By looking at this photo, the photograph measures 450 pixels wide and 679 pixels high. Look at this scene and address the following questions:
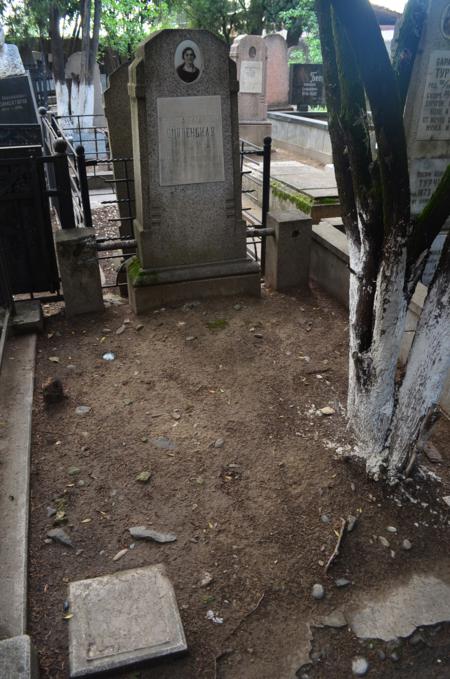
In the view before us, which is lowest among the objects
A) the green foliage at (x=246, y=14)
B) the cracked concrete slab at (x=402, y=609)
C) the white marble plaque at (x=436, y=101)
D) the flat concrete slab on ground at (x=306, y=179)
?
the cracked concrete slab at (x=402, y=609)

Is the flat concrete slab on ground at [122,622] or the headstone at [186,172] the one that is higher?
the headstone at [186,172]

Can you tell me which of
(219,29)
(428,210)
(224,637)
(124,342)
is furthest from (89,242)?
(219,29)

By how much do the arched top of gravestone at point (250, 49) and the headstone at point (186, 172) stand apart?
50.0 ft

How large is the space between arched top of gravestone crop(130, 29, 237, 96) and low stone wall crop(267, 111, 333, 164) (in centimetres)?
941

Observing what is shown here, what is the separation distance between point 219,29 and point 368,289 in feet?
102

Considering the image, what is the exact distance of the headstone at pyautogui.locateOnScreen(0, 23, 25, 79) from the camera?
14.9 metres

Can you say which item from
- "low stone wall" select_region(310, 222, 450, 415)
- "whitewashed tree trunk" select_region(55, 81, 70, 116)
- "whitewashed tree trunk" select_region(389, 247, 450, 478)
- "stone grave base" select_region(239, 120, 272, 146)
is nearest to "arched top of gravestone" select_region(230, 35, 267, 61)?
"stone grave base" select_region(239, 120, 272, 146)

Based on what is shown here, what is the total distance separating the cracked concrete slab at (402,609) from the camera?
7.50 feet

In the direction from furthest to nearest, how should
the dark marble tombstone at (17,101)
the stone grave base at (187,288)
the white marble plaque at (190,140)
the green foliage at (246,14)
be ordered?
the green foliage at (246,14) → the dark marble tombstone at (17,101) → the stone grave base at (187,288) → the white marble plaque at (190,140)

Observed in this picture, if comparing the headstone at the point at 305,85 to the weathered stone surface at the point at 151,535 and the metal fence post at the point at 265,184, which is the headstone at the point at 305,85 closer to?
the metal fence post at the point at 265,184

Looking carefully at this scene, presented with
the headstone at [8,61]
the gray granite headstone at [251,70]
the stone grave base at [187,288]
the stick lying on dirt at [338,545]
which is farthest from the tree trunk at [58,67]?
the stick lying on dirt at [338,545]

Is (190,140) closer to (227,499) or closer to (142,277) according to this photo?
(142,277)

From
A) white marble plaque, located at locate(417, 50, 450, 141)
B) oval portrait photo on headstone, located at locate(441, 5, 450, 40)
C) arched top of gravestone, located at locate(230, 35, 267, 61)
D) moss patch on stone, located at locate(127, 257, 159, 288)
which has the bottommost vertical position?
moss patch on stone, located at locate(127, 257, 159, 288)

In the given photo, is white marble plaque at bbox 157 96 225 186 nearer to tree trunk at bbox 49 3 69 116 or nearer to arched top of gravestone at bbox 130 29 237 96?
arched top of gravestone at bbox 130 29 237 96
